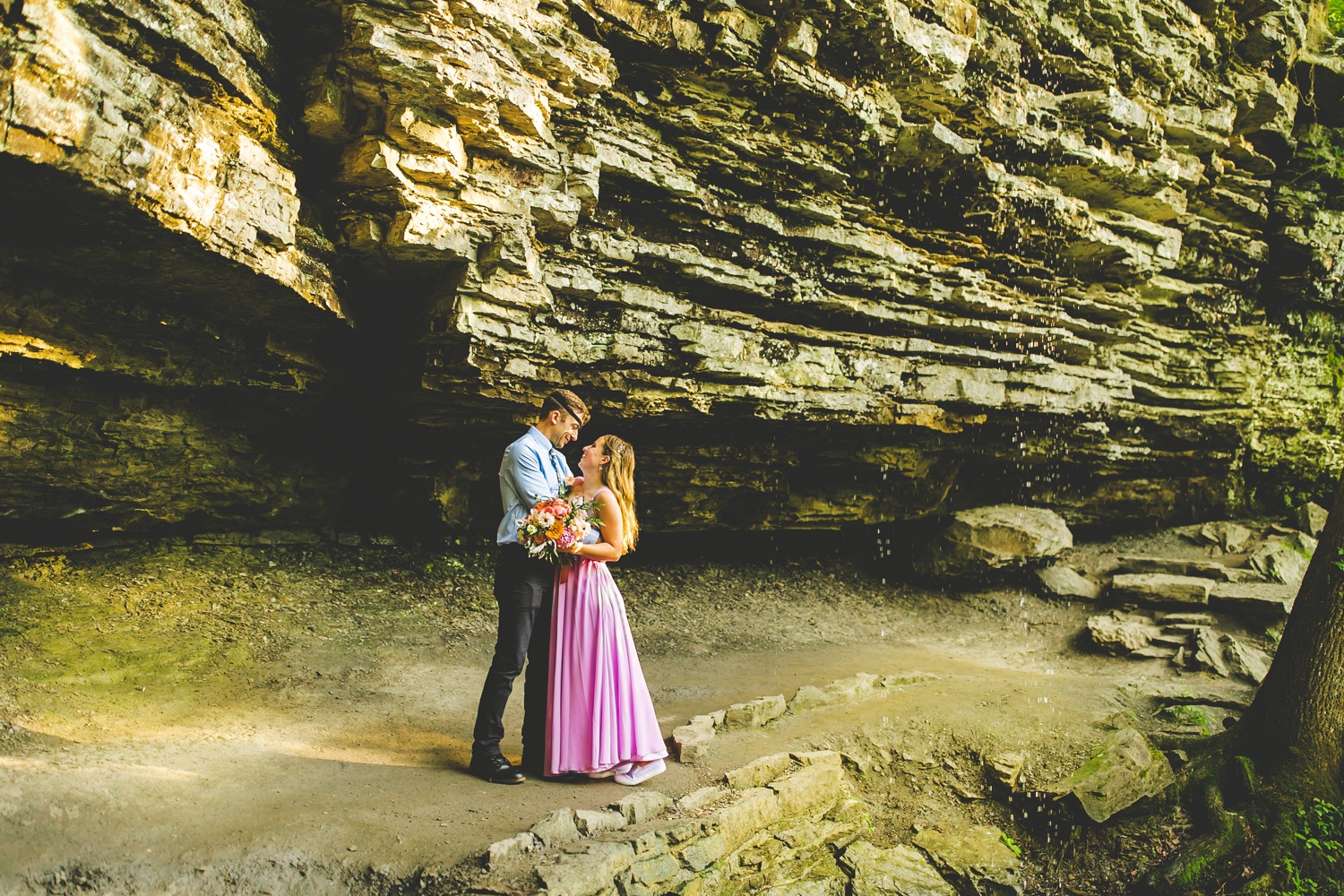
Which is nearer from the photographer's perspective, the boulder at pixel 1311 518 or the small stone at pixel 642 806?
the small stone at pixel 642 806

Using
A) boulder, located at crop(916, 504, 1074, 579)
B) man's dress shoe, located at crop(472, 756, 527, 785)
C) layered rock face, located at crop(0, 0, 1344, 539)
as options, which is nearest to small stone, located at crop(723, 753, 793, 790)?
man's dress shoe, located at crop(472, 756, 527, 785)

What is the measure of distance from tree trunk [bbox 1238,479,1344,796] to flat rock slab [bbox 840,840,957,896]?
3312 millimetres

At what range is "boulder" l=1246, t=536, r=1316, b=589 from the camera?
10.3 m

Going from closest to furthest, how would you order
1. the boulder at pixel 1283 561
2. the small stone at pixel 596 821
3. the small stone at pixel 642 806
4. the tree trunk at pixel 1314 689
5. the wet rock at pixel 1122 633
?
the small stone at pixel 596 821 < the small stone at pixel 642 806 < the tree trunk at pixel 1314 689 < the wet rock at pixel 1122 633 < the boulder at pixel 1283 561

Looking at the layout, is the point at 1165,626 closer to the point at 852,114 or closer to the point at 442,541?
the point at 852,114

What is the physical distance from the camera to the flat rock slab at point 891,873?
A: 4859mm

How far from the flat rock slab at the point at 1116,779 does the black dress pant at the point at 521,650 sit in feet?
14.6

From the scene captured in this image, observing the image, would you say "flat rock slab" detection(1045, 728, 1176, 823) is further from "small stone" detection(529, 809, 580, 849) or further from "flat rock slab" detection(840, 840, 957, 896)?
"small stone" detection(529, 809, 580, 849)

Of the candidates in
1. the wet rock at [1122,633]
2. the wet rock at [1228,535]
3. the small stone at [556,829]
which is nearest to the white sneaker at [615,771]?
the small stone at [556,829]

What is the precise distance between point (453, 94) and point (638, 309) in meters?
2.80

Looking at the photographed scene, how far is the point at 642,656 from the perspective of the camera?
Answer: 27.3 ft

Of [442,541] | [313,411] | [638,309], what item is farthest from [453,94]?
[442,541]

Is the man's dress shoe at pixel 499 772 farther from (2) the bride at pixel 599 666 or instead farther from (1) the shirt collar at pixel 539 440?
(1) the shirt collar at pixel 539 440

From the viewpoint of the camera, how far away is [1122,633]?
9289mm
